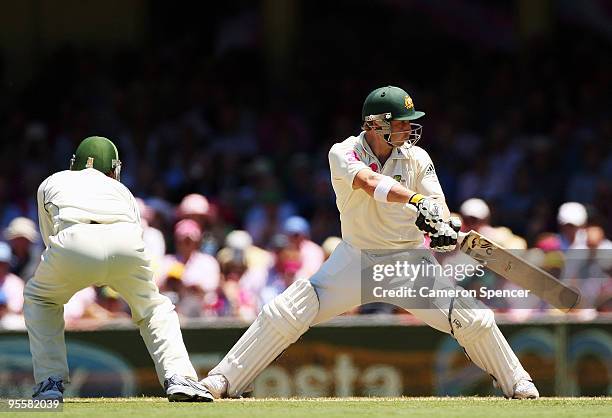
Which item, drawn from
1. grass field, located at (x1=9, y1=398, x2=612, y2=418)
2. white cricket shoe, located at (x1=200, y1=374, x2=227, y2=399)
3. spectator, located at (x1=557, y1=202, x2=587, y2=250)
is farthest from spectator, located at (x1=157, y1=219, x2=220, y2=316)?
white cricket shoe, located at (x1=200, y1=374, x2=227, y2=399)

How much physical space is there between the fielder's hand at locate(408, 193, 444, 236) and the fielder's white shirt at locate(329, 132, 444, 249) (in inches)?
14.4

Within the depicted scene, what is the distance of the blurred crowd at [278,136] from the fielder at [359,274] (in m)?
2.60

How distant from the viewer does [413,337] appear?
10.2 meters

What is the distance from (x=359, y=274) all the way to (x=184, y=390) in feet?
3.72

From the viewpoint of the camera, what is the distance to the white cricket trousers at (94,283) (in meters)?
7.35

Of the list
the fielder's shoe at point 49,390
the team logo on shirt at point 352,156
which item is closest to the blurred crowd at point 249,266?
the team logo on shirt at point 352,156

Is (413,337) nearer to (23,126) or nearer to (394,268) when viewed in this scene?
(394,268)

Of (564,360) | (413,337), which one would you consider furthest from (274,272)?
(564,360)

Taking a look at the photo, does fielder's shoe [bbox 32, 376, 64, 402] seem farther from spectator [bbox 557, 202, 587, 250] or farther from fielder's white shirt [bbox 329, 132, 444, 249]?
spectator [bbox 557, 202, 587, 250]

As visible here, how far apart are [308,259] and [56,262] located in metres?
4.30

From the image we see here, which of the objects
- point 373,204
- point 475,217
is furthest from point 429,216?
point 475,217

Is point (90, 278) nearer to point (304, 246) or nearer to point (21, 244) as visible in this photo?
point (304, 246)

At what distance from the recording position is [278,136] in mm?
14312

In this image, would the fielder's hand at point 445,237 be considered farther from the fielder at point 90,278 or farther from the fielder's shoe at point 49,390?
the fielder's shoe at point 49,390
